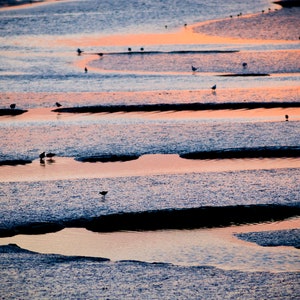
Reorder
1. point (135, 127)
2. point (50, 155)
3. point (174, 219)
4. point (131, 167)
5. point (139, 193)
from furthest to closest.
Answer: point (135, 127), point (50, 155), point (131, 167), point (139, 193), point (174, 219)

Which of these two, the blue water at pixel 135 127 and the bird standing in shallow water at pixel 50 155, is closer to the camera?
the blue water at pixel 135 127

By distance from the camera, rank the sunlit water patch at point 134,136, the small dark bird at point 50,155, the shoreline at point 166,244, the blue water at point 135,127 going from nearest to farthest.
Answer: the shoreline at point 166,244
the blue water at point 135,127
the small dark bird at point 50,155
the sunlit water patch at point 134,136

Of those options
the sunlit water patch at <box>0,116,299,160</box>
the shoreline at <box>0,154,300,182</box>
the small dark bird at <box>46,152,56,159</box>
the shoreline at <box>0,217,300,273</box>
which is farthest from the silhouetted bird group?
the shoreline at <box>0,217,300,273</box>

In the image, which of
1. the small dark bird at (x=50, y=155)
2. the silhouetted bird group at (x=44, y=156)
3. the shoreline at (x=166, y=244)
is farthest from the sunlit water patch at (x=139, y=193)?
the small dark bird at (x=50, y=155)

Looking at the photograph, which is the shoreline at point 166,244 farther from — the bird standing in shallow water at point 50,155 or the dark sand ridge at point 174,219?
the bird standing in shallow water at point 50,155

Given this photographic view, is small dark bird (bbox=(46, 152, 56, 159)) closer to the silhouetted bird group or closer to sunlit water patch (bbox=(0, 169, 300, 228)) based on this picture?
the silhouetted bird group

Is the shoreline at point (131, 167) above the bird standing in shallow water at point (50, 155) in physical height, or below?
below

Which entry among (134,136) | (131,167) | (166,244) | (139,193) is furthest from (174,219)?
(134,136)

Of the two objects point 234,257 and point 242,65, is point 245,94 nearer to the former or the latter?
point 242,65

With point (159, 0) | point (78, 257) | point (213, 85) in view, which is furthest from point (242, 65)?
point (159, 0)

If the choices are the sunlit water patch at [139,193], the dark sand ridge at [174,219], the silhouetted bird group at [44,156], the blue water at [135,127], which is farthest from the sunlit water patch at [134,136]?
the dark sand ridge at [174,219]

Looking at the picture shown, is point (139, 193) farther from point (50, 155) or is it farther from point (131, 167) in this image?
point (50, 155)

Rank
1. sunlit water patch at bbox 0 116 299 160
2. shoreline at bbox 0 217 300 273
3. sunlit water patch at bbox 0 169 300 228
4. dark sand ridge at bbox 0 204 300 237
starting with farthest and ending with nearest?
sunlit water patch at bbox 0 116 299 160
sunlit water patch at bbox 0 169 300 228
dark sand ridge at bbox 0 204 300 237
shoreline at bbox 0 217 300 273

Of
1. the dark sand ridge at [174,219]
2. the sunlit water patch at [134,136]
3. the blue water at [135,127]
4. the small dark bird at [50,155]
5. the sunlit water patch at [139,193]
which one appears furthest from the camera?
the sunlit water patch at [134,136]
